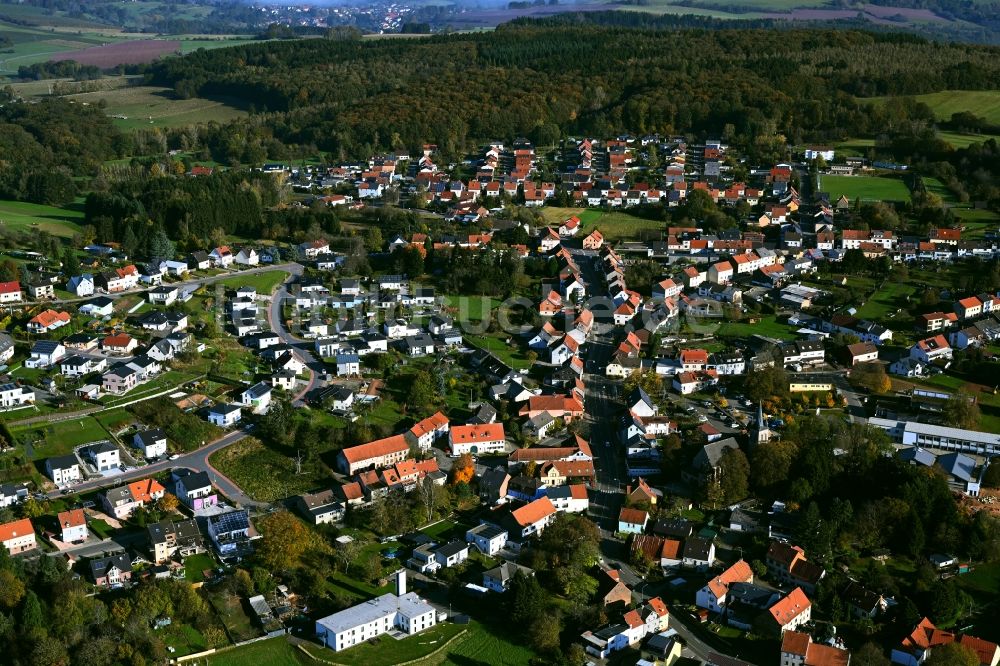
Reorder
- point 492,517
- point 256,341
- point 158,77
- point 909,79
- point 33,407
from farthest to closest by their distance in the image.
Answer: point 158,77, point 909,79, point 256,341, point 33,407, point 492,517

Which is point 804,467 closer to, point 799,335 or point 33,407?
point 799,335

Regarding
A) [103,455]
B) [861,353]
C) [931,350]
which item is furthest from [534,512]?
[931,350]

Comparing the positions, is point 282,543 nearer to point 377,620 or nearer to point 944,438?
point 377,620

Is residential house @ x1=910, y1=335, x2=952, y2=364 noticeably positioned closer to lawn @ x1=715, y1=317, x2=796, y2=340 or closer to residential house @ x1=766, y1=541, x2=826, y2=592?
lawn @ x1=715, y1=317, x2=796, y2=340

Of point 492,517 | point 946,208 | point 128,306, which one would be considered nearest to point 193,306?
point 128,306

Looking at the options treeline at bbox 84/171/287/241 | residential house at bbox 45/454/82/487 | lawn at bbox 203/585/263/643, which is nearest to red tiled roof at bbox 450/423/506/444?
lawn at bbox 203/585/263/643

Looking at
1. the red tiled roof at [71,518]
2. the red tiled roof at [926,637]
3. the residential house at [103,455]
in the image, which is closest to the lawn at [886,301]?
the red tiled roof at [926,637]
